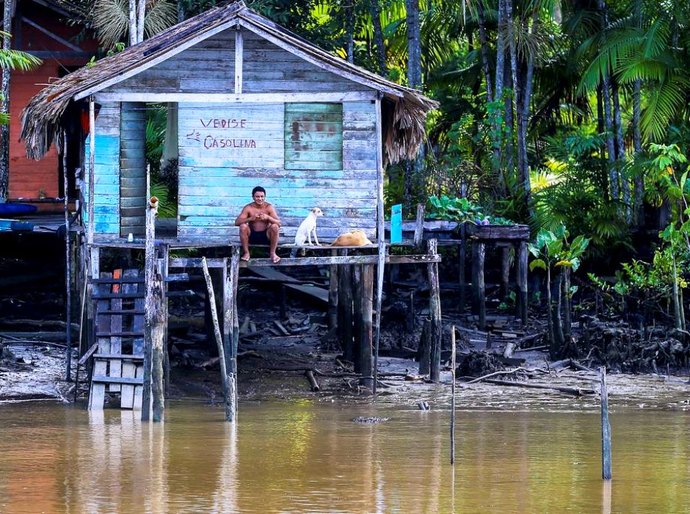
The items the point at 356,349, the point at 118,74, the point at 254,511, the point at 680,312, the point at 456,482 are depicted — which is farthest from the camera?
the point at 680,312

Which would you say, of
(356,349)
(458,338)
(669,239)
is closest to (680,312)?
(669,239)

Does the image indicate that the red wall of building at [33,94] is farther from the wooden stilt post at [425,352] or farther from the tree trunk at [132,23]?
the wooden stilt post at [425,352]

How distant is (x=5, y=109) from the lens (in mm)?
23203

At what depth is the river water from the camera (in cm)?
1109

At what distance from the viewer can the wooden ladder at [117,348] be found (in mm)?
15555

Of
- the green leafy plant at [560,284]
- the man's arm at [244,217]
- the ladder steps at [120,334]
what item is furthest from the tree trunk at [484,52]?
the ladder steps at [120,334]

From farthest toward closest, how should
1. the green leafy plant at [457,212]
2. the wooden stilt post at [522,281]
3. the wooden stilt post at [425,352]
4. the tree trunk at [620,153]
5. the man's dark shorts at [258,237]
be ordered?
the tree trunk at [620,153] < the wooden stilt post at [522,281] < the green leafy plant at [457,212] < the wooden stilt post at [425,352] < the man's dark shorts at [258,237]

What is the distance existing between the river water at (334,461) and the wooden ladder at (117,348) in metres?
0.34

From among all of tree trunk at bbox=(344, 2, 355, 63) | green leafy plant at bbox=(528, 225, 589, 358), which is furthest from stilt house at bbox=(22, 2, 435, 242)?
tree trunk at bbox=(344, 2, 355, 63)

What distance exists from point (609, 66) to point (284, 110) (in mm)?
8984

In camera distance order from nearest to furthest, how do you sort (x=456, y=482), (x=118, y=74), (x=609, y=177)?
(x=456, y=482), (x=118, y=74), (x=609, y=177)

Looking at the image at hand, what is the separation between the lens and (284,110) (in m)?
16.8

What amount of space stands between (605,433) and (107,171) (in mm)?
7918

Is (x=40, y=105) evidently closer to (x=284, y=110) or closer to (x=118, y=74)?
(x=118, y=74)
